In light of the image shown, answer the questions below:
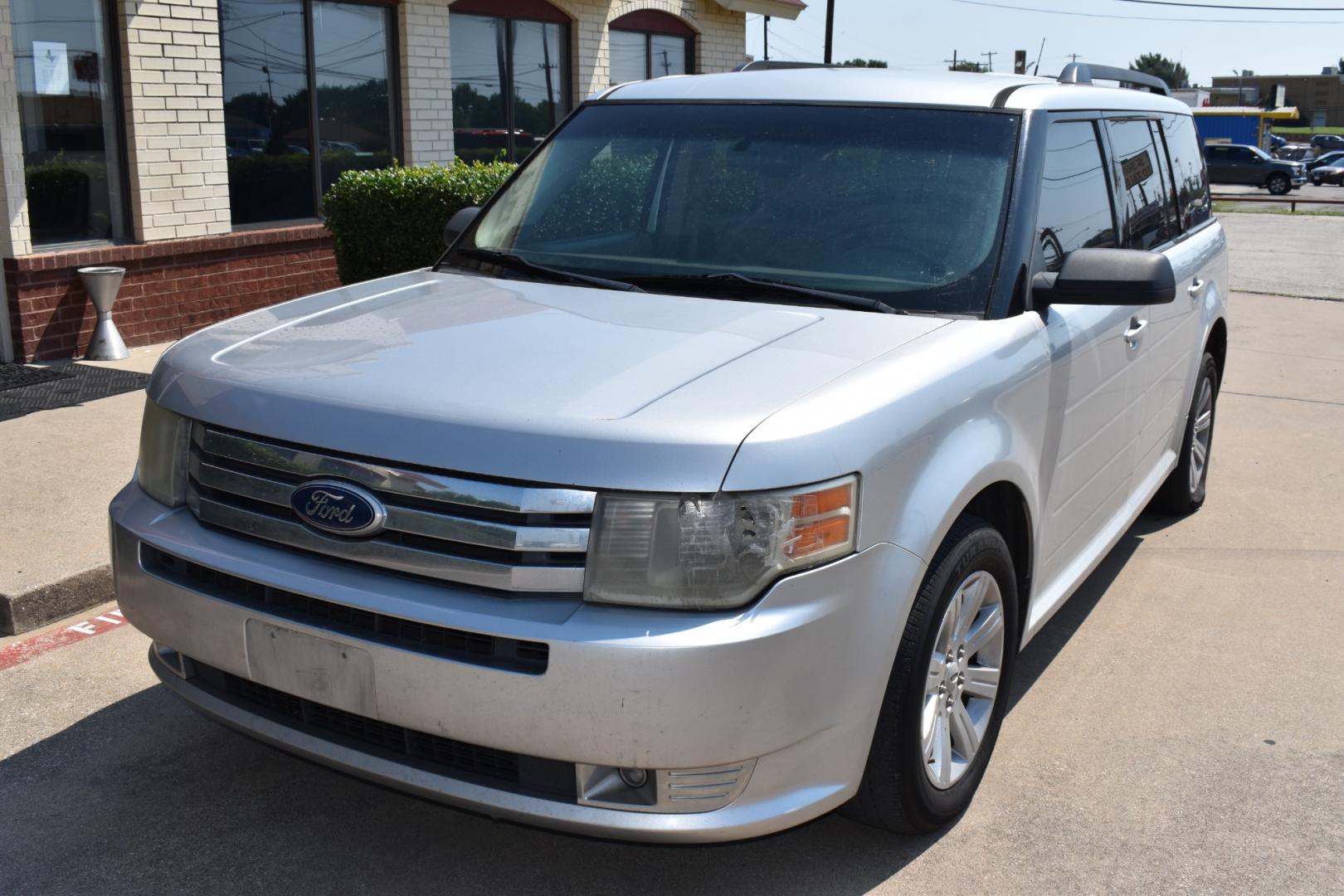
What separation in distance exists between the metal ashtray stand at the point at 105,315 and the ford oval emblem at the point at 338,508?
22.4 ft

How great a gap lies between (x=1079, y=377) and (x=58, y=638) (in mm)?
3505

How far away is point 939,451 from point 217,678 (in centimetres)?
178

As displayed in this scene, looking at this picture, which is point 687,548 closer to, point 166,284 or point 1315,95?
point 166,284

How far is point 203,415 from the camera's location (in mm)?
3045

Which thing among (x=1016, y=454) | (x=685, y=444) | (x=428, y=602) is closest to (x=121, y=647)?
(x=428, y=602)

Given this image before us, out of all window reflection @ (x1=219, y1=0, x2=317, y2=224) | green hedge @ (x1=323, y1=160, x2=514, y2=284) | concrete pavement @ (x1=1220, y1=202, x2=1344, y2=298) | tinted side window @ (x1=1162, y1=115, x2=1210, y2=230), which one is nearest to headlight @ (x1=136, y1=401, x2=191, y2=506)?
tinted side window @ (x1=1162, y1=115, x2=1210, y2=230)

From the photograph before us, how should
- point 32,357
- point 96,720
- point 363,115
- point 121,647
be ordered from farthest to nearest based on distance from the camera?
point 363,115, point 32,357, point 121,647, point 96,720

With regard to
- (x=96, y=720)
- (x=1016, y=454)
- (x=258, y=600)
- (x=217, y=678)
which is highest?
(x=1016, y=454)

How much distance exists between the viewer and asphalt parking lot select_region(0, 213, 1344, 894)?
3.16m

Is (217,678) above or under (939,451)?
under

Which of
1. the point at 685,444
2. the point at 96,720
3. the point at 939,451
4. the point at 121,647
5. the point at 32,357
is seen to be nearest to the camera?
the point at 685,444

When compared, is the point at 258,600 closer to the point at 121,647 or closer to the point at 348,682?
the point at 348,682

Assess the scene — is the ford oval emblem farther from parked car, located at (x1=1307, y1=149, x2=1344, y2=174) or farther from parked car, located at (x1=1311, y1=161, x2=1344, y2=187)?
parked car, located at (x1=1307, y1=149, x2=1344, y2=174)

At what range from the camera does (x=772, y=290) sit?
11.9 feet
